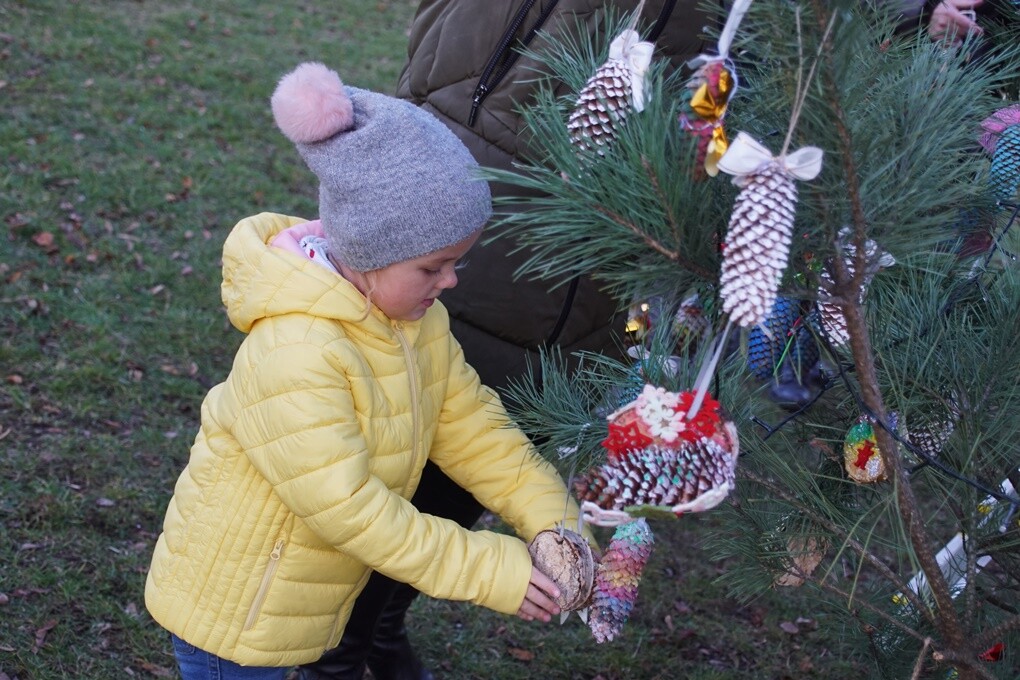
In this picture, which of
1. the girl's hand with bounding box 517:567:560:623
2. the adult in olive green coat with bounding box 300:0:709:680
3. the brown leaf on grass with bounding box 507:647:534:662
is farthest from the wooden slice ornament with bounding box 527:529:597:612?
the brown leaf on grass with bounding box 507:647:534:662

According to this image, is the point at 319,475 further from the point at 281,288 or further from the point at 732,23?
the point at 732,23

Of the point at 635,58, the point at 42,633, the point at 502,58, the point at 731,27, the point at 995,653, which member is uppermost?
the point at 731,27

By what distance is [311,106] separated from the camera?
4.94 feet

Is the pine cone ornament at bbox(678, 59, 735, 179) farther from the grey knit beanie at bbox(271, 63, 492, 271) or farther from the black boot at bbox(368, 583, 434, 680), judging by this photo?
the black boot at bbox(368, 583, 434, 680)

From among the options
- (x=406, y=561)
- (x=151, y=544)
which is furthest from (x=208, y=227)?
(x=406, y=561)

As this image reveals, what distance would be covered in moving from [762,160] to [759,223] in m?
0.07

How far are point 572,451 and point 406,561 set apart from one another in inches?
13.3

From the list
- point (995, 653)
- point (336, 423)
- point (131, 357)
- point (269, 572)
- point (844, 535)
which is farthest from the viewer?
point (131, 357)

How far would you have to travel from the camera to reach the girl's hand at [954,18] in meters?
1.63

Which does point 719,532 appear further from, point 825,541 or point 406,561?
point 406,561

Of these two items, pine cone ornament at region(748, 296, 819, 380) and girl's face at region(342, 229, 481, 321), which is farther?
girl's face at region(342, 229, 481, 321)

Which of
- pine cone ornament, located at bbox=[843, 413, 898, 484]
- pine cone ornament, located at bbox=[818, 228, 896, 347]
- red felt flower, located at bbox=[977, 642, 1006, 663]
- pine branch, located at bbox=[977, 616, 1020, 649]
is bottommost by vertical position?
red felt flower, located at bbox=[977, 642, 1006, 663]

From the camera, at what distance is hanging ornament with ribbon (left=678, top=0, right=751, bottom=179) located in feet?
3.57

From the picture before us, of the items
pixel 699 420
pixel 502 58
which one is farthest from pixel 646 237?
pixel 502 58
